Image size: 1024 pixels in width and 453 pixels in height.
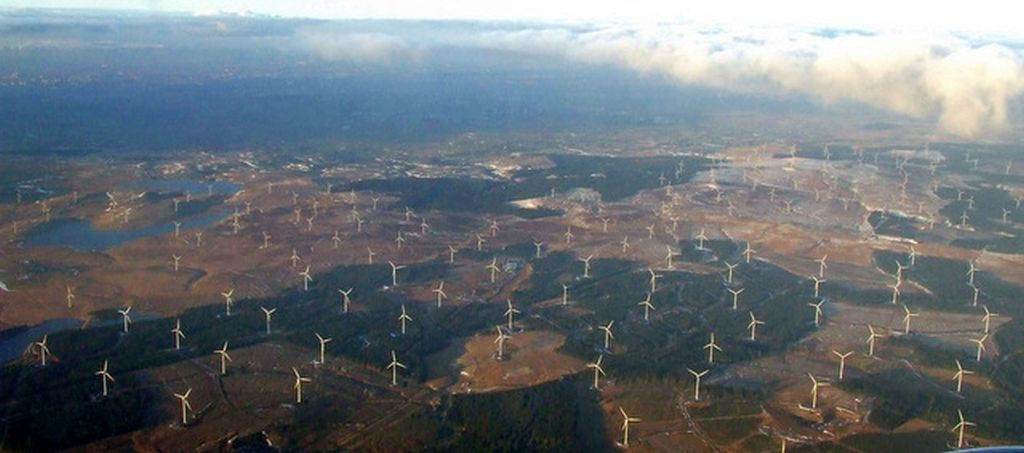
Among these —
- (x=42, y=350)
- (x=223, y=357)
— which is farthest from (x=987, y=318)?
(x=42, y=350)

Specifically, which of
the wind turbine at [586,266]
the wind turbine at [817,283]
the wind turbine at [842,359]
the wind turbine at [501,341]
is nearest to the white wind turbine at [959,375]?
the wind turbine at [842,359]

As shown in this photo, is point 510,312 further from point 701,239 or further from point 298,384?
point 701,239

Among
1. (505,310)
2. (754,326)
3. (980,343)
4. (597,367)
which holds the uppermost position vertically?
(980,343)

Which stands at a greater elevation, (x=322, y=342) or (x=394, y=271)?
(x=322, y=342)

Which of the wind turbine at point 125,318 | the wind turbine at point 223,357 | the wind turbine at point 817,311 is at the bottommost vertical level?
the wind turbine at point 125,318

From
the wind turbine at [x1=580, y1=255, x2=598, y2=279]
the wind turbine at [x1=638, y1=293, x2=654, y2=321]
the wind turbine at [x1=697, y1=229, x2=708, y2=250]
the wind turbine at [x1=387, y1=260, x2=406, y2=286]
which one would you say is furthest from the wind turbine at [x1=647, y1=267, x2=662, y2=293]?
the wind turbine at [x1=387, y1=260, x2=406, y2=286]

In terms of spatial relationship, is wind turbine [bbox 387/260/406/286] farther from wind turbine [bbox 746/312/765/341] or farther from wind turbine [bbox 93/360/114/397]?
wind turbine [bbox 746/312/765/341]

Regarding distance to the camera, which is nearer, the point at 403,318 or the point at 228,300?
the point at 403,318

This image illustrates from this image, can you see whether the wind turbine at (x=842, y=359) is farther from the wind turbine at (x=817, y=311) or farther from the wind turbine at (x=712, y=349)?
the wind turbine at (x=712, y=349)
